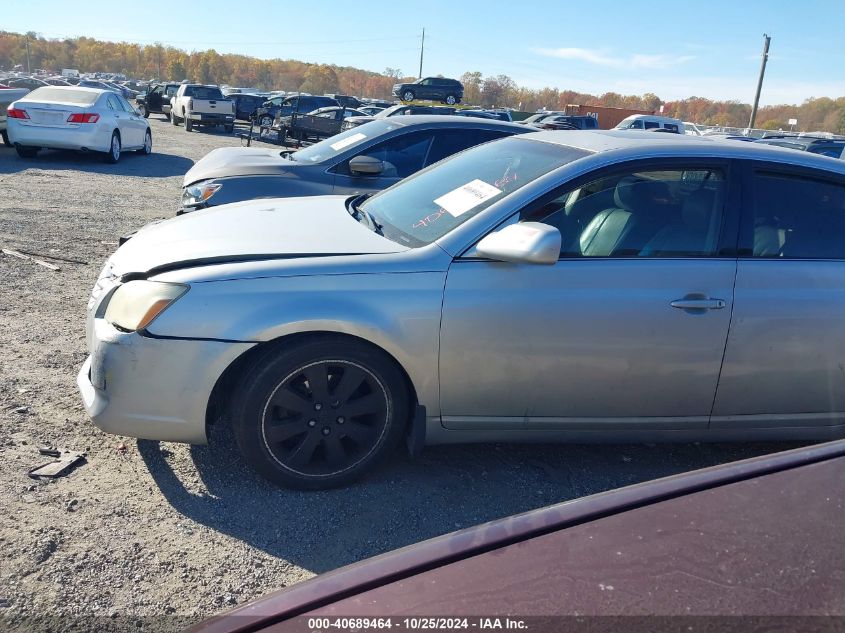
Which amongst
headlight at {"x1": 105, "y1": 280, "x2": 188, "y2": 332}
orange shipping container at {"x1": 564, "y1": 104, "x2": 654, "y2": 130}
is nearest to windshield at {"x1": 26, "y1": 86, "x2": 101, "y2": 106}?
headlight at {"x1": 105, "y1": 280, "x2": 188, "y2": 332}

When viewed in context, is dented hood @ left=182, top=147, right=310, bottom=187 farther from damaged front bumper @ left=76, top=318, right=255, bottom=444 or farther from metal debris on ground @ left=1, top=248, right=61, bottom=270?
damaged front bumper @ left=76, top=318, right=255, bottom=444

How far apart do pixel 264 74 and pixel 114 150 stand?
128 metres

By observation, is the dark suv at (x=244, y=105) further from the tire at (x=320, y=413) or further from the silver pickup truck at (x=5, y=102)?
the tire at (x=320, y=413)

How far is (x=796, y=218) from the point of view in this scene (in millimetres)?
3553

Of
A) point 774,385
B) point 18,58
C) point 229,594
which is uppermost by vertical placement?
point 18,58

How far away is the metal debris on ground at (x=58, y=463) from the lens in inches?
128

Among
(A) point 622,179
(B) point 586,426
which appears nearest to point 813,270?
(A) point 622,179

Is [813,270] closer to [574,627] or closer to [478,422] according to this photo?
[478,422]

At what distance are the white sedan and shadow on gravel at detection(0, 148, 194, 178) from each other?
33 cm

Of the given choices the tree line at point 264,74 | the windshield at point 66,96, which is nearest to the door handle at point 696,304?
the windshield at point 66,96

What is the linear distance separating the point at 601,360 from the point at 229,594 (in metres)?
1.86

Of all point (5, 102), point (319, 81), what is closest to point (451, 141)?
point (5, 102)

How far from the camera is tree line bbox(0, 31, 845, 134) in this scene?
103m

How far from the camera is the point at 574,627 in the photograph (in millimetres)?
1212
